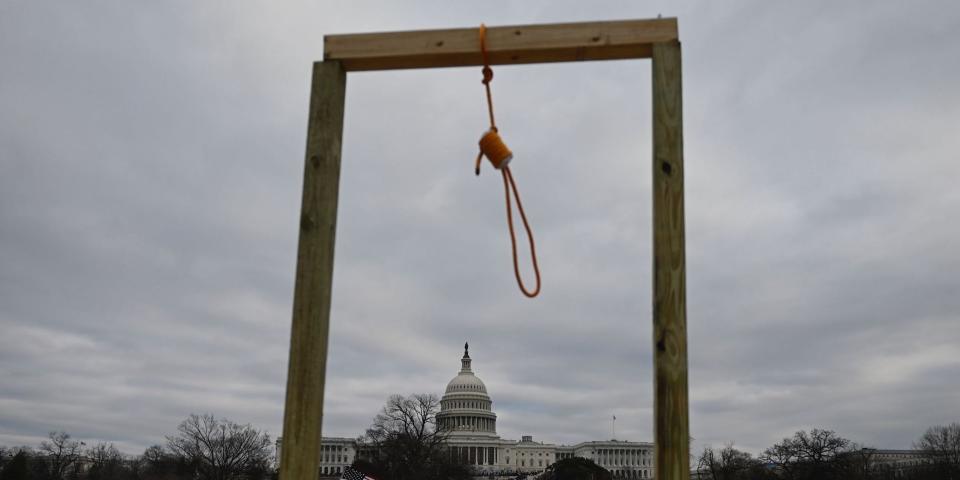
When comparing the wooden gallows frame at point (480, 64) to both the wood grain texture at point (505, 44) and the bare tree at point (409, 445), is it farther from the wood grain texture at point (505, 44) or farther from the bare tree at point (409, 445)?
the bare tree at point (409, 445)

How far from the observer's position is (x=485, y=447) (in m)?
136

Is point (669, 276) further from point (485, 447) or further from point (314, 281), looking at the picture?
point (485, 447)

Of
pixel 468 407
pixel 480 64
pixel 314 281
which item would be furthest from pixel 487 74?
pixel 468 407

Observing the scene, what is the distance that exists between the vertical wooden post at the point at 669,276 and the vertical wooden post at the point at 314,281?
165 cm

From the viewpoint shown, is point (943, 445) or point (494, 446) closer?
point (943, 445)

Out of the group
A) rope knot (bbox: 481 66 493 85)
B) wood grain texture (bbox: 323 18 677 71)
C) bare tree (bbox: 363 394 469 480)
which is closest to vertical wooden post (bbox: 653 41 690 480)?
wood grain texture (bbox: 323 18 677 71)

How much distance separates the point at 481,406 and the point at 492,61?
136361 mm

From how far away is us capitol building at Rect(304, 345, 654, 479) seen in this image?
440 feet

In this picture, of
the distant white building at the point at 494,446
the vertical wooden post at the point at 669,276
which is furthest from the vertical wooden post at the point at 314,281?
the distant white building at the point at 494,446

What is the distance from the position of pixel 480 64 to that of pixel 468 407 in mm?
134596

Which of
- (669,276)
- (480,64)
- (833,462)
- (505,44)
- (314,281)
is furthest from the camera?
(833,462)

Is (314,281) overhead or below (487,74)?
below

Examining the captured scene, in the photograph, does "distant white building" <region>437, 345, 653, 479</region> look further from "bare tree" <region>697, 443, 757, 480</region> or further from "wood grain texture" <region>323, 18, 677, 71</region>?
"wood grain texture" <region>323, 18, 677, 71</region>

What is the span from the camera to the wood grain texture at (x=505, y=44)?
4.11 metres
